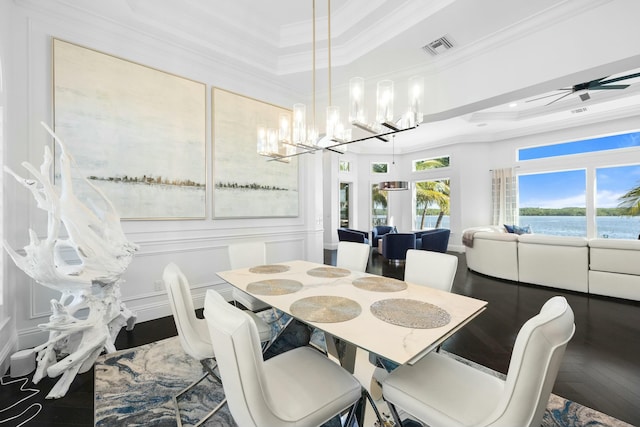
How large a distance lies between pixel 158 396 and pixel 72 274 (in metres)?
1.11

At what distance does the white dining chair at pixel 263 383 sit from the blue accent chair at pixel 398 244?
15.7 ft

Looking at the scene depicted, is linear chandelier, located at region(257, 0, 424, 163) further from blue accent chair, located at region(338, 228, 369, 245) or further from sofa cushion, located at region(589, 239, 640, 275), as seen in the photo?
blue accent chair, located at region(338, 228, 369, 245)

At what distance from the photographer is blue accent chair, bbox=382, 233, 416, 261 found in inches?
232

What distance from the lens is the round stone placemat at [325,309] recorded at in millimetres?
1395

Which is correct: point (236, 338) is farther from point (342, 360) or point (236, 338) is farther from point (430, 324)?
point (342, 360)

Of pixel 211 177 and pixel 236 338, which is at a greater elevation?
pixel 211 177

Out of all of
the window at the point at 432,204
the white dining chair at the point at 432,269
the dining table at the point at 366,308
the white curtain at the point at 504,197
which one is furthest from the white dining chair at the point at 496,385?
the window at the point at 432,204

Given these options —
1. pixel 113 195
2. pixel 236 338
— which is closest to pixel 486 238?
pixel 236 338

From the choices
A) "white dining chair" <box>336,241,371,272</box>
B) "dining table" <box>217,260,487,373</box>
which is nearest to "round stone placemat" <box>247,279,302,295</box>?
"dining table" <box>217,260,487,373</box>

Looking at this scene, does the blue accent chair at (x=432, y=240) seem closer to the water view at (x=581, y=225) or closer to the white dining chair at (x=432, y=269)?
the water view at (x=581, y=225)

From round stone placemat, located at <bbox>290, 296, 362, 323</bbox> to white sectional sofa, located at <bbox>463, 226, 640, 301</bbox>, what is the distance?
13.5ft

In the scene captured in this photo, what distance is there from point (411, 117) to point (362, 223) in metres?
7.29

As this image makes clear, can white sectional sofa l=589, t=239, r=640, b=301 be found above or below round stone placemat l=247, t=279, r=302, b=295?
below

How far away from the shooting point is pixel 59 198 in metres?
2.03
